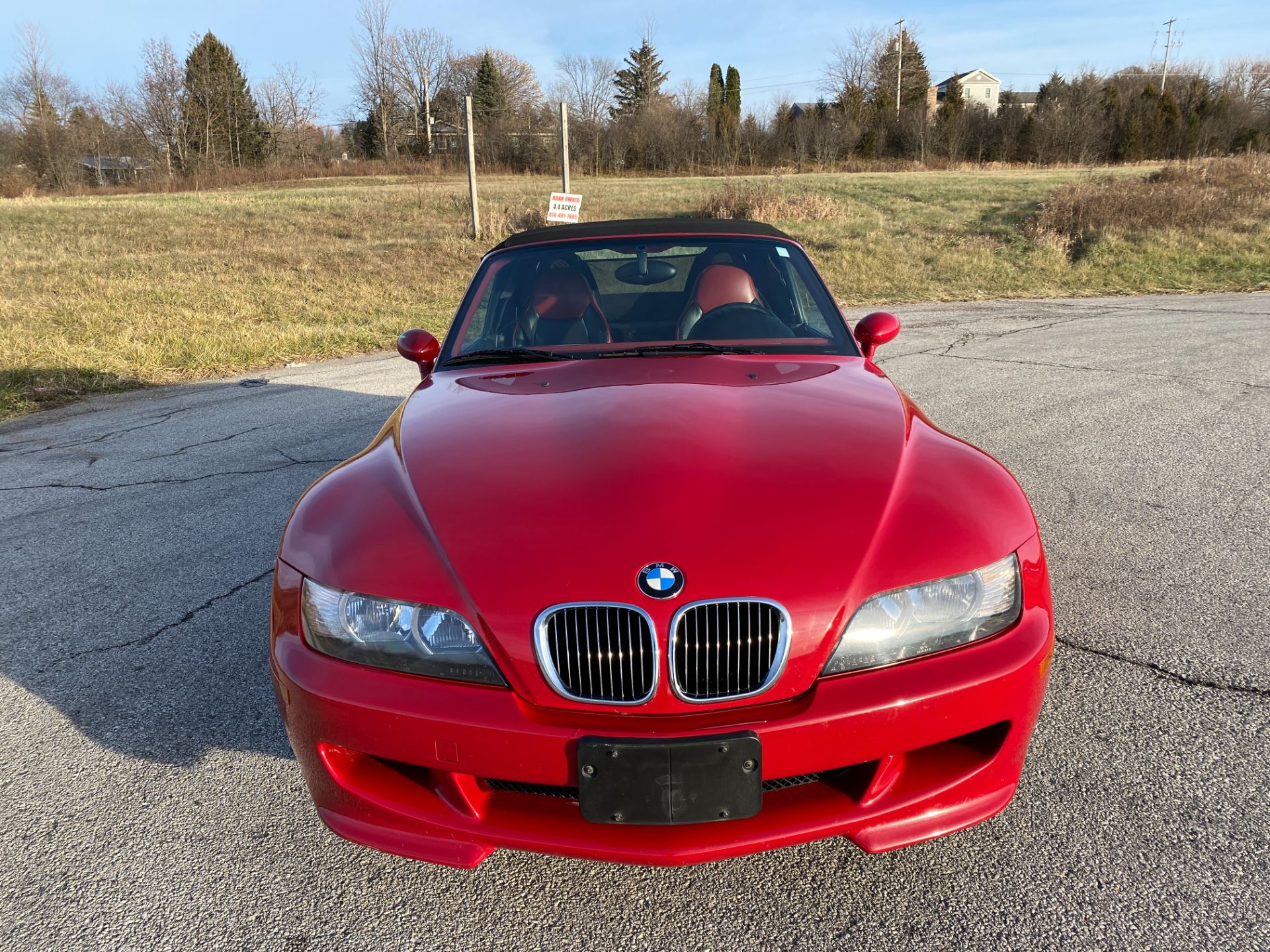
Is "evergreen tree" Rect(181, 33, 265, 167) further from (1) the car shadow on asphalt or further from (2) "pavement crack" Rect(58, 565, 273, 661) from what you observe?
(2) "pavement crack" Rect(58, 565, 273, 661)

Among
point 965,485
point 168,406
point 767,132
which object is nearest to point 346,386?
point 168,406

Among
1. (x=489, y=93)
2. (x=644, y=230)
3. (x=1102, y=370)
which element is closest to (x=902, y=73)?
(x=489, y=93)

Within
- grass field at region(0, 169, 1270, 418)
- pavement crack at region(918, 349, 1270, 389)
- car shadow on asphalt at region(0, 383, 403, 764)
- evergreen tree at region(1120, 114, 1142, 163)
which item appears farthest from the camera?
evergreen tree at region(1120, 114, 1142, 163)

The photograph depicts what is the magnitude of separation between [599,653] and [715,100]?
68.3 metres

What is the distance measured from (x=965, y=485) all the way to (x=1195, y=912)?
3.27 ft

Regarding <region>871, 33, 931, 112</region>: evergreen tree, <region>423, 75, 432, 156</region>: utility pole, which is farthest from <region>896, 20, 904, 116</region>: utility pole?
<region>423, 75, 432, 156</region>: utility pole

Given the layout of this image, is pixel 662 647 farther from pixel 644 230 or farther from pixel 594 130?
pixel 594 130

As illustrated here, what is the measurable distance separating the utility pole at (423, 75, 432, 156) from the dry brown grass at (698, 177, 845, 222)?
37509 mm

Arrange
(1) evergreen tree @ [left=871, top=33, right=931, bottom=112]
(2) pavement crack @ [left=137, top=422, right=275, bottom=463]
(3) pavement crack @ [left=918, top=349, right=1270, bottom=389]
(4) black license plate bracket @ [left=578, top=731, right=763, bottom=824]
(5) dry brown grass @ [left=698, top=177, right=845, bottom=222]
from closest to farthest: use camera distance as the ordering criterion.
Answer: (4) black license plate bracket @ [left=578, top=731, right=763, bottom=824]
(2) pavement crack @ [left=137, top=422, right=275, bottom=463]
(3) pavement crack @ [left=918, top=349, right=1270, bottom=389]
(5) dry brown grass @ [left=698, top=177, right=845, bottom=222]
(1) evergreen tree @ [left=871, top=33, right=931, bottom=112]

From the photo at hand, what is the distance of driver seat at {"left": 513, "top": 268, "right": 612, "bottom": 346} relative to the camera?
10.4ft

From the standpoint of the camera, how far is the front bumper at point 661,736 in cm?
162

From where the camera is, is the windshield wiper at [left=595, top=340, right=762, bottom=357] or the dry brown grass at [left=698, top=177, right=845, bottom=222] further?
the dry brown grass at [left=698, top=177, right=845, bottom=222]

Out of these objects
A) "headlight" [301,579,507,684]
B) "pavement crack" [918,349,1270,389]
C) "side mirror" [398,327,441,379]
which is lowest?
"pavement crack" [918,349,1270,389]

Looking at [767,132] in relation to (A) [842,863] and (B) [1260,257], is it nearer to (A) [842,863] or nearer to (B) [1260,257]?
(B) [1260,257]
